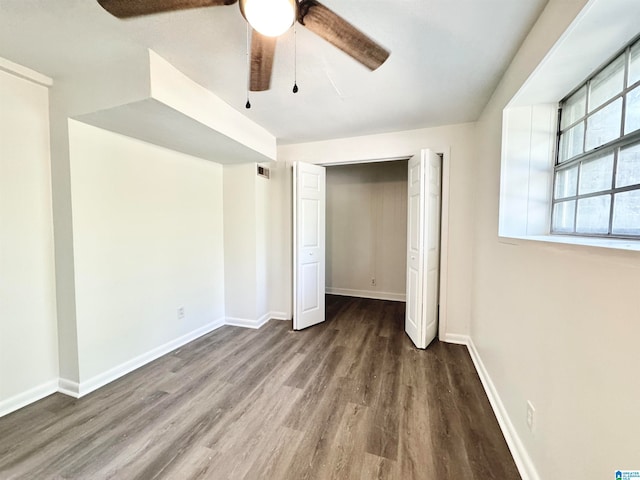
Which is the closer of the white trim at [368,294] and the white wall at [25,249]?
the white wall at [25,249]

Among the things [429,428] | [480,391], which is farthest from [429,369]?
[429,428]

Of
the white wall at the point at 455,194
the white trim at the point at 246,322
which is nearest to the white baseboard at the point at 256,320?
the white trim at the point at 246,322

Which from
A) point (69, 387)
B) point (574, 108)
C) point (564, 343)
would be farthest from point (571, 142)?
point (69, 387)

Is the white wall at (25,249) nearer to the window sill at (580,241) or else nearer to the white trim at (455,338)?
the window sill at (580,241)

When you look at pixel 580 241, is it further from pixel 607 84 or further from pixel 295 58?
pixel 295 58

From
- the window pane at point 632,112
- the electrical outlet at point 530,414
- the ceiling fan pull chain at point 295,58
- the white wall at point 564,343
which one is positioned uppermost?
the ceiling fan pull chain at point 295,58

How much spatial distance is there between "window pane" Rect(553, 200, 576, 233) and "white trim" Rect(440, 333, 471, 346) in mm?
1610

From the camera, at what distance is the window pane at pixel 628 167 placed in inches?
41.2

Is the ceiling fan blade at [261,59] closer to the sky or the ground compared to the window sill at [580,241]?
closer to the sky

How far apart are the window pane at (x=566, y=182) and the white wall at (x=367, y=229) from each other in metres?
2.78

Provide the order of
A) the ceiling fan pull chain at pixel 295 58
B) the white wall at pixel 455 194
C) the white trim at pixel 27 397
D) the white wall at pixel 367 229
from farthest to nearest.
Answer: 1. the white wall at pixel 367 229
2. the white wall at pixel 455 194
3. the white trim at pixel 27 397
4. the ceiling fan pull chain at pixel 295 58

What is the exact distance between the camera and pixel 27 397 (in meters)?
1.86

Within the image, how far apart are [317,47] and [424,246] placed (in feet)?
6.47

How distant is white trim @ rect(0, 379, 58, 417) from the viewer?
69.0 inches
